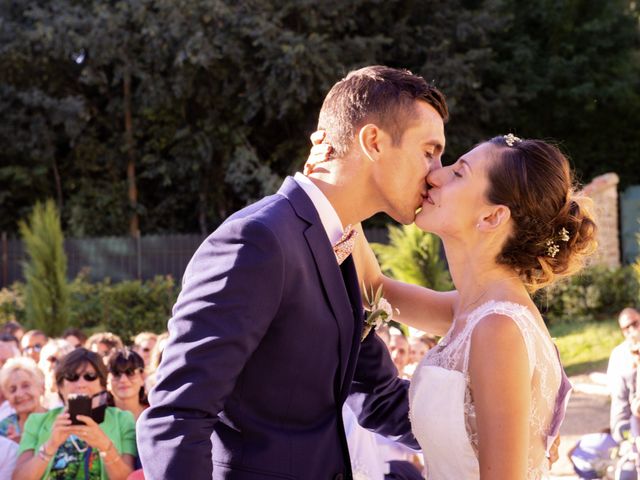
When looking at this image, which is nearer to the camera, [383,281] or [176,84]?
[383,281]

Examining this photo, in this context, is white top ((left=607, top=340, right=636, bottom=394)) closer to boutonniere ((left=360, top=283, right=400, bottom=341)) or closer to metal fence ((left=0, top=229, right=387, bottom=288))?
boutonniere ((left=360, top=283, right=400, bottom=341))

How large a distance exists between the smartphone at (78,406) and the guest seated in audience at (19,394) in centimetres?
93

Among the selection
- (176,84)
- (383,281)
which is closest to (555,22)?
(176,84)

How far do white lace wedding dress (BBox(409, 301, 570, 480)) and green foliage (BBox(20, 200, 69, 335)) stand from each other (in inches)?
538

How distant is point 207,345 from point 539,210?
1.31m

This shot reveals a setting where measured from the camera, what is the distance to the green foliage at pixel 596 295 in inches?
663

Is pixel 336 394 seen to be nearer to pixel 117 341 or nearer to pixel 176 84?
pixel 117 341

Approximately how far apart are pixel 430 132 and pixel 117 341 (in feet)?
19.6

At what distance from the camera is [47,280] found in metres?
15.8

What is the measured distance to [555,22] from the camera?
2497 centimetres

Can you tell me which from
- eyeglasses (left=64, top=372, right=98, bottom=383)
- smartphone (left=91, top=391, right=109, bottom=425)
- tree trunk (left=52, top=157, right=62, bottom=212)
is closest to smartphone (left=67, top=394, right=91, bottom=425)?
smartphone (left=91, top=391, right=109, bottom=425)

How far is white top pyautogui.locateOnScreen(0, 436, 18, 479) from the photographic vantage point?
5.32 meters

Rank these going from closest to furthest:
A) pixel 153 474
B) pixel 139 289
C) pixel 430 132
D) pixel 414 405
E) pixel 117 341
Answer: pixel 153 474 → pixel 430 132 → pixel 414 405 → pixel 117 341 → pixel 139 289

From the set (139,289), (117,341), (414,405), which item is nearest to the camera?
(414,405)
